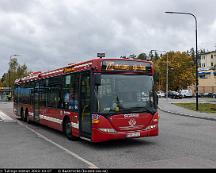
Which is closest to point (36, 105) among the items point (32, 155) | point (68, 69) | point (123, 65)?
point (68, 69)

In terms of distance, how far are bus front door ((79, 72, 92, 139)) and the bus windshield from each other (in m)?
0.55

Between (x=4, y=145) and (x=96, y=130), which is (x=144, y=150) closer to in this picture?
(x=96, y=130)

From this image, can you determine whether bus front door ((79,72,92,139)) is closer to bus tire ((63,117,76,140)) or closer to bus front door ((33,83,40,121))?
bus tire ((63,117,76,140))

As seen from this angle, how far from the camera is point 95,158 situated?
30.9 feet

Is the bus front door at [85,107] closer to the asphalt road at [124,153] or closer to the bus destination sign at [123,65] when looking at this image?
the asphalt road at [124,153]

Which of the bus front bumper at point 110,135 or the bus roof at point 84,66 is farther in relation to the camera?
the bus roof at point 84,66

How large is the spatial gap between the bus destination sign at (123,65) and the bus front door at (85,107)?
2.36ft

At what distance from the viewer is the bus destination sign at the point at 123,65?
11.2 meters

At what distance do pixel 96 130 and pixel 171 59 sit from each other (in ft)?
271

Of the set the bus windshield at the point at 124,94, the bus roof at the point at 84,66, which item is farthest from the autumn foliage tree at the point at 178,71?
the bus windshield at the point at 124,94

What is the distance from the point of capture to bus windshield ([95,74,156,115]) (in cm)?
1083

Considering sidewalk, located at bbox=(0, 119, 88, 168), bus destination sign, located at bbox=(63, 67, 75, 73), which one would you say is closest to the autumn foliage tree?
bus destination sign, located at bbox=(63, 67, 75, 73)

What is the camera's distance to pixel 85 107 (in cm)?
1145

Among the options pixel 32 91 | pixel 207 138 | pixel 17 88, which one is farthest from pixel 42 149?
pixel 17 88
